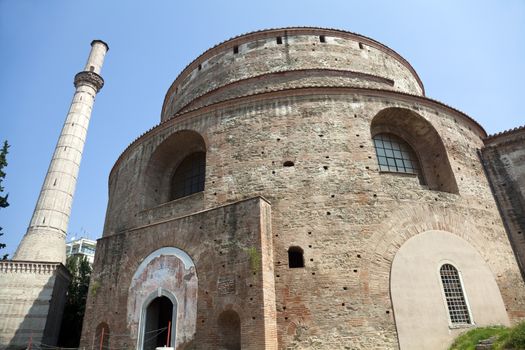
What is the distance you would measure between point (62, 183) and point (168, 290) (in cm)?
1338

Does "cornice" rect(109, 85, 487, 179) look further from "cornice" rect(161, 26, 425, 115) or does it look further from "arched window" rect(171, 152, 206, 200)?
"cornice" rect(161, 26, 425, 115)

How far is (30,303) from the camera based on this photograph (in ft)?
48.3

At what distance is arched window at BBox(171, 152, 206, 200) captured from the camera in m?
12.0

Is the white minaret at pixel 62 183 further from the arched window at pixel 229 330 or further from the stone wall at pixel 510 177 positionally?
the stone wall at pixel 510 177

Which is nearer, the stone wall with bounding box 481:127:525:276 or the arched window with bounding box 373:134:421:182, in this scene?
the stone wall with bounding box 481:127:525:276

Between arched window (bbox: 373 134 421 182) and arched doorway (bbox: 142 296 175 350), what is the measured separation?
23.4 feet

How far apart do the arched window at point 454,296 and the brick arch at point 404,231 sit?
1.07 m

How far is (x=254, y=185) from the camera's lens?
9898mm

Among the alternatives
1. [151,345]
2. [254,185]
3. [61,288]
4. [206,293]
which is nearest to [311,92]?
[254,185]

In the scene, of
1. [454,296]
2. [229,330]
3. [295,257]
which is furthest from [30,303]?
[454,296]

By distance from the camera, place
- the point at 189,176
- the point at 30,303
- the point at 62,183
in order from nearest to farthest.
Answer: the point at 189,176
the point at 30,303
the point at 62,183

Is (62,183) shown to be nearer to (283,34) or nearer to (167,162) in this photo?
(167,162)

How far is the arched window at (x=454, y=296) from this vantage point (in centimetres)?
856

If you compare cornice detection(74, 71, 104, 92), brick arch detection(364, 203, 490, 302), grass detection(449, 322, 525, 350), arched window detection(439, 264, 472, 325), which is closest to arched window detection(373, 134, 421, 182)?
brick arch detection(364, 203, 490, 302)
